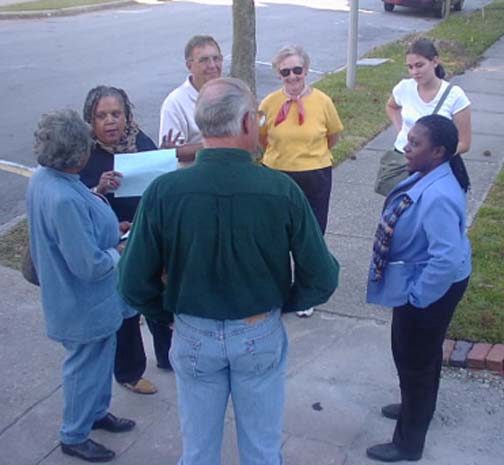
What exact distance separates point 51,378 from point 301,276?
7.25 ft

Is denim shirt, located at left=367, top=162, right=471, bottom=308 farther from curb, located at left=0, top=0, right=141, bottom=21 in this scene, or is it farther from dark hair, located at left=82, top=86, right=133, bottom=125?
curb, located at left=0, top=0, right=141, bottom=21

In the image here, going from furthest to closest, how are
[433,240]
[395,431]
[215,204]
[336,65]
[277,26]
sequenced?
[277,26] < [336,65] < [395,431] < [433,240] < [215,204]

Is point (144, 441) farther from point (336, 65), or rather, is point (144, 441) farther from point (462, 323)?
point (336, 65)

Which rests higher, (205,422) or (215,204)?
(215,204)

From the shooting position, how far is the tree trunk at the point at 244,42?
915 centimetres

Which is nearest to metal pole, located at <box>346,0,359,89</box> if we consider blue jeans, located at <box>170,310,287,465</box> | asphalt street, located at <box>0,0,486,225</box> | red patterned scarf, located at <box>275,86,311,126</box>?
asphalt street, located at <box>0,0,486,225</box>

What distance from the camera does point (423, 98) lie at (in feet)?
16.7

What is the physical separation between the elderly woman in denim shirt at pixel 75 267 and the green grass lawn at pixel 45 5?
19988 mm

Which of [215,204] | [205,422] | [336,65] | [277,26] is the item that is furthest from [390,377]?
[277,26]

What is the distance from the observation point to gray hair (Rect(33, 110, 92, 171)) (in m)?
3.46

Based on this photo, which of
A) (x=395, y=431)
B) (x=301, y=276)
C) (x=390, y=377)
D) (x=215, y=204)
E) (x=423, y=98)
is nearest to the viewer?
(x=215, y=204)

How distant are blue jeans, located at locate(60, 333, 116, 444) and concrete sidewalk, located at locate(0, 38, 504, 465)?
0.16 meters

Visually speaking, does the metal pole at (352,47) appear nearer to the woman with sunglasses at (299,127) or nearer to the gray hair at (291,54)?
the woman with sunglasses at (299,127)

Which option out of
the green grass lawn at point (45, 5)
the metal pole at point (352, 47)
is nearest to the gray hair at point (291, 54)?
the metal pole at point (352, 47)
